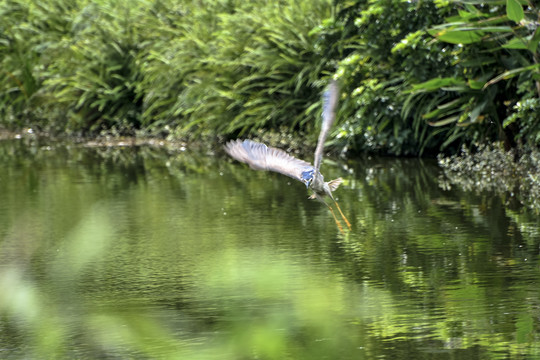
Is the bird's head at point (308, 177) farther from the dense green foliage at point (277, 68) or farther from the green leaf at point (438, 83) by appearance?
the green leaf at point (438, 83)

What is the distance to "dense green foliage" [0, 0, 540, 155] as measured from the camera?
12.8 metres

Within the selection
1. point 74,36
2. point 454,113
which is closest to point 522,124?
point 454,113

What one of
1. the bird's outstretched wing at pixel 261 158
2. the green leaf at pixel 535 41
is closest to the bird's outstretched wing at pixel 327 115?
the bird's outstretched wing at pixel 261 158

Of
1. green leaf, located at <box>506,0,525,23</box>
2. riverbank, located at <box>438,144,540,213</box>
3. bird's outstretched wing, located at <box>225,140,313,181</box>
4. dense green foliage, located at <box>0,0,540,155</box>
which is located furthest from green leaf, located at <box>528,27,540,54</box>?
bird's outstretched wing, located at <box>225,140,313,181</box>

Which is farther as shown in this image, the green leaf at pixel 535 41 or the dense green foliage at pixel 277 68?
the dense green foliage at pixel 277 68

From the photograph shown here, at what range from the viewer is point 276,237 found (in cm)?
941

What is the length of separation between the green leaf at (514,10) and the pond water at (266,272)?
1.77 meters

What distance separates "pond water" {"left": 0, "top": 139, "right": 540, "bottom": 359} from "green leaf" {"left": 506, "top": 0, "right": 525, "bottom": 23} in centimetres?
177

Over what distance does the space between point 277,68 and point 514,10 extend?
23.2 feet

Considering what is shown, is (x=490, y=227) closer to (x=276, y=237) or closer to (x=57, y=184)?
(x=276, y=237)

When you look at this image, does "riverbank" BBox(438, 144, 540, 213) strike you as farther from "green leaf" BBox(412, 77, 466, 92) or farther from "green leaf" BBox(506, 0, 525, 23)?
"green leaf" BBox(506, 0, 525, 23)

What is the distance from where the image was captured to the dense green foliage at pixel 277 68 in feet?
41.9

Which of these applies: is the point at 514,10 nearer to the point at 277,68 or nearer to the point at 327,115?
the point at 327,115

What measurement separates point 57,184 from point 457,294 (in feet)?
26.1
